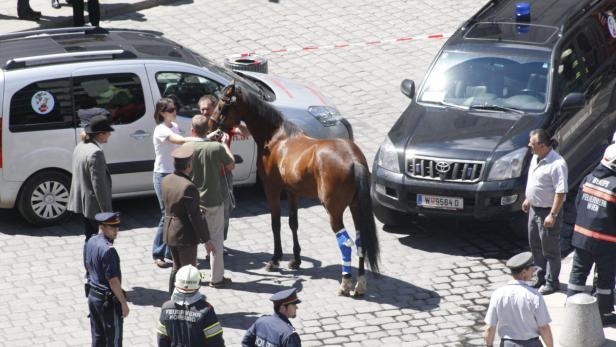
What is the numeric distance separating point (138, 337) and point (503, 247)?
4535 mm

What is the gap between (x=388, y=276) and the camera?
1384 cm

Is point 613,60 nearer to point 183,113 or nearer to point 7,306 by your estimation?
point 183,113

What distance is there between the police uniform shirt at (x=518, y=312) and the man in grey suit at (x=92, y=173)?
4.38 m

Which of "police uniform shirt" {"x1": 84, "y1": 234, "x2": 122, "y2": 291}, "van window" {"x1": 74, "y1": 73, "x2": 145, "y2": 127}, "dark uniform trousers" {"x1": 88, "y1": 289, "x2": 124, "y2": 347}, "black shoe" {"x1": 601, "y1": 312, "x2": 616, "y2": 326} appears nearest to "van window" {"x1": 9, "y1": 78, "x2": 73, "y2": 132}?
"van window" {"x1": 74, "y1": 73, "x2": 145, "y2": 127}

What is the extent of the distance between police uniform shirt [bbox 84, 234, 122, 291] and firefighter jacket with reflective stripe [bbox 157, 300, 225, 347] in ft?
4.17

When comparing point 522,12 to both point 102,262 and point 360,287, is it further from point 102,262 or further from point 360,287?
point 102,262

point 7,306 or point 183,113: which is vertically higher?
point 183,113

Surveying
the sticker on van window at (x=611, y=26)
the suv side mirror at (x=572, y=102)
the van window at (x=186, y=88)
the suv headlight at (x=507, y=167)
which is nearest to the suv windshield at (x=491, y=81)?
the suv side mirror at (x=572, y=102)

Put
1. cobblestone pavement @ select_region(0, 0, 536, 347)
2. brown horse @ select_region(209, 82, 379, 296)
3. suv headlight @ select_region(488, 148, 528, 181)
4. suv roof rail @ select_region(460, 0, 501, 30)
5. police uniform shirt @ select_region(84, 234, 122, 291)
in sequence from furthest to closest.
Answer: suv roof rail @ select_region(460, 0, 501, 30)
suv headlight @ select_region(488, 148, 528, 181)
brown horse @ select_region(209, 82, 379, 296)
cobblestone pavement @ select_region(0, 0, 536, 347)
police uniform shirt @ select_region(84, 234, 122, 291)

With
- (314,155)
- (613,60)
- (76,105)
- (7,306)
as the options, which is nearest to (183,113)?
(76,105)

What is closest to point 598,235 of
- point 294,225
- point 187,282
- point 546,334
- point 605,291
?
point 605,291

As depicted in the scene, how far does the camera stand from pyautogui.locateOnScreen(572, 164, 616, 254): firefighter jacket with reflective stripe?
12.2m

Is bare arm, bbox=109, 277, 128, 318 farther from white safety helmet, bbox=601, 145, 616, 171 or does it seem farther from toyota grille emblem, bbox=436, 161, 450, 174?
white safety helmet, bbox=601, 145, 616, 171

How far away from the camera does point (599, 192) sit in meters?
12.3
